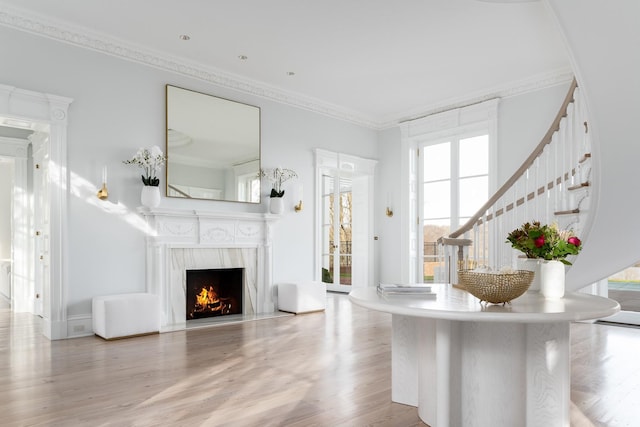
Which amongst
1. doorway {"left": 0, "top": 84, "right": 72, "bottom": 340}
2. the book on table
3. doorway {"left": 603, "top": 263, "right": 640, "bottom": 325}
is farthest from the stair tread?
doorway {"left": 0, "top": 84, "right": 72, "bottom": 340}

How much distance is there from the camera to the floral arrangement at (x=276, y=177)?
6082 mm

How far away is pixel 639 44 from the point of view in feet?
8.14

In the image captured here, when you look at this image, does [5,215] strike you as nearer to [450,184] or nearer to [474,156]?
[450,184]

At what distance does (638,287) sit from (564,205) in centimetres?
241

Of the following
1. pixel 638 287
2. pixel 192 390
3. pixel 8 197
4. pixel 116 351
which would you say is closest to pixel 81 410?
pixel 192 390

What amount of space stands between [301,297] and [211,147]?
224 cm

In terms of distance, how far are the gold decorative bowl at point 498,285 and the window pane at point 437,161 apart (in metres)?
5.22

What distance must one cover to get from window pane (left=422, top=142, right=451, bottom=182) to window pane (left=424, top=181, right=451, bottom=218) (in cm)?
12

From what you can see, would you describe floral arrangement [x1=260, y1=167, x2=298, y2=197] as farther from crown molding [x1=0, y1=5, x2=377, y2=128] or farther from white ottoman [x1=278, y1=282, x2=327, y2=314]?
white ottoman [x1=278, y1=282, x2=327, y2=314]

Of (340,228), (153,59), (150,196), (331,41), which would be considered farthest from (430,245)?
(153,59)

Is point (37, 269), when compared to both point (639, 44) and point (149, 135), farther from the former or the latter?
point (639, 44)

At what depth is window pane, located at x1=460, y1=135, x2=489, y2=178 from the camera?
6.57 metres

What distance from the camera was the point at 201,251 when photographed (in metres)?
5.40

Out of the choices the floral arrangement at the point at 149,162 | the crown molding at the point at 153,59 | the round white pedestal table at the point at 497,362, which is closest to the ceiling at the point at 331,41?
the crown molding at the point at 153,59
